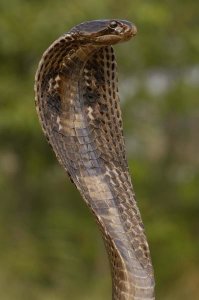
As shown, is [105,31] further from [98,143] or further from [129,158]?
[129,158]

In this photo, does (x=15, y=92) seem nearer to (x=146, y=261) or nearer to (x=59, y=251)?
(x=59, y=251)

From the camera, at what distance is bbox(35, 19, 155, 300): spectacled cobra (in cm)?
290

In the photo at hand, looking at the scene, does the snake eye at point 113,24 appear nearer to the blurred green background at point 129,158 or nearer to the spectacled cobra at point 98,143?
the spectacled cobra at point 98,143

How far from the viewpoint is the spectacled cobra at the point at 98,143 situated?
2.90m

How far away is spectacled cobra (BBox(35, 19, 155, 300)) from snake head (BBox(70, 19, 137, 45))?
9cm

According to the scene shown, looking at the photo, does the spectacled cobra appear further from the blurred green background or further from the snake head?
the blurred green background

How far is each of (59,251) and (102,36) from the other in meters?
9.05

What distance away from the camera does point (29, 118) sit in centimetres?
1071

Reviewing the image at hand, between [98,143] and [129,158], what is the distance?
29.1 feet

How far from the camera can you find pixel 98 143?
120 inches

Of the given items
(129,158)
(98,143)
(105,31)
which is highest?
(105,31)

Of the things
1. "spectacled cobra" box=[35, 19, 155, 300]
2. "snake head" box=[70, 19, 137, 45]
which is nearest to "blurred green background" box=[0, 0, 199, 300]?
"spectacled cobra" box=[35, 19, 155, 300]

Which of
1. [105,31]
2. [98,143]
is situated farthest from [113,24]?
[98,143]

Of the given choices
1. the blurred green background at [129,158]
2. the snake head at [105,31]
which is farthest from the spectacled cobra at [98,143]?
the blurred green background at [129,158]
